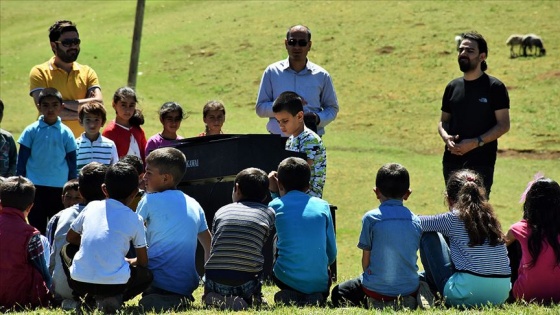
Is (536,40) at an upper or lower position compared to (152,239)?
upper

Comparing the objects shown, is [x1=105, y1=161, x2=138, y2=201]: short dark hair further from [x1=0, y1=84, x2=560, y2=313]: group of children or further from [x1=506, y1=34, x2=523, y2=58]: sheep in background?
[x1=506, y1=34, x2=523, y2=58]: sheep in background

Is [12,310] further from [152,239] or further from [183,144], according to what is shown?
[183,144]

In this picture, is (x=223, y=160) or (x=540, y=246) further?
(x=223, y=160)

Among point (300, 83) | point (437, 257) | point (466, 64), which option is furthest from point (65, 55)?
point (437, 257)

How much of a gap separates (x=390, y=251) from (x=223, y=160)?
203cm

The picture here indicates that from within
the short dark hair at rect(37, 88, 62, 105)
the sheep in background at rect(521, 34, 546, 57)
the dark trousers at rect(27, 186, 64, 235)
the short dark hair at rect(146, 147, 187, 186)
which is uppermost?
the sheep in background at rect(521, 34, 546, 57)

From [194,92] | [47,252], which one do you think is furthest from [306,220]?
[194,92]

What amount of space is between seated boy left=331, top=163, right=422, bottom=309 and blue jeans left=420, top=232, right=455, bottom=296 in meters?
0.18

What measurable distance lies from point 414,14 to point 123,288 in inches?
1271

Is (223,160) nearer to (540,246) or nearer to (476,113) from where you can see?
(476,113)

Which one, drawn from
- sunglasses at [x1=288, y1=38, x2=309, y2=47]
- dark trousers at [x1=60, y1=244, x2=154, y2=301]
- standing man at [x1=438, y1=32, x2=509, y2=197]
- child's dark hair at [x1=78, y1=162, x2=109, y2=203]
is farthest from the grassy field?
dark trousers at [x1=60, y1=244, x2=154, y2=301]

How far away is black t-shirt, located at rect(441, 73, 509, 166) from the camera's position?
9898 mm

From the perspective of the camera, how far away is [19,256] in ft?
25.7

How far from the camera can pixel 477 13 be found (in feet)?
124
